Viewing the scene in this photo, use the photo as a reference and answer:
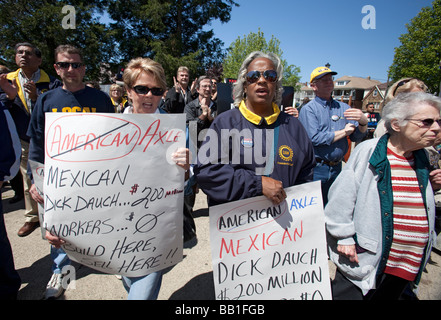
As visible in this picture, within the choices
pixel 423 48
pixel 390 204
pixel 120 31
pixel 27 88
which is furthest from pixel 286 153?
pixel 423 48

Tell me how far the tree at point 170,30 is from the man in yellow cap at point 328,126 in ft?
67.4

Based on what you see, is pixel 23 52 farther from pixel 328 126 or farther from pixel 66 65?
pixel 328 126

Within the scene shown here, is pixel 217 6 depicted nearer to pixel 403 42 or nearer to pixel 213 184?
pixel 403 42

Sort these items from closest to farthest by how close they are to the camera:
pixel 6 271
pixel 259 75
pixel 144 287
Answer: pixel 144 287 → pixel 259 75 → pixel 6 271

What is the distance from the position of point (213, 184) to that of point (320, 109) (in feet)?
6.17

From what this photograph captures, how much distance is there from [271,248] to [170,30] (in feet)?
90.0

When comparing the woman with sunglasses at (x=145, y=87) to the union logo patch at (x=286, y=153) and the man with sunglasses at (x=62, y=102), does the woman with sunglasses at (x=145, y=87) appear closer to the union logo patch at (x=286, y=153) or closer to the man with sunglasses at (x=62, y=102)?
the union logo patch at (x=286, y=153)

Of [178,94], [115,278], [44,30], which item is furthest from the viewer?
[44,30]

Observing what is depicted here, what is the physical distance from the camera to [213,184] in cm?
147

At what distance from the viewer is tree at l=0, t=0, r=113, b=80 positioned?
1532cm

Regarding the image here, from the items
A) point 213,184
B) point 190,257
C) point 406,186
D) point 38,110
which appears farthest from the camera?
point 190,257

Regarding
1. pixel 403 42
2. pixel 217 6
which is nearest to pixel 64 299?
pixel 217 6

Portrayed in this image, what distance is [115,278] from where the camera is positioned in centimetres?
250
